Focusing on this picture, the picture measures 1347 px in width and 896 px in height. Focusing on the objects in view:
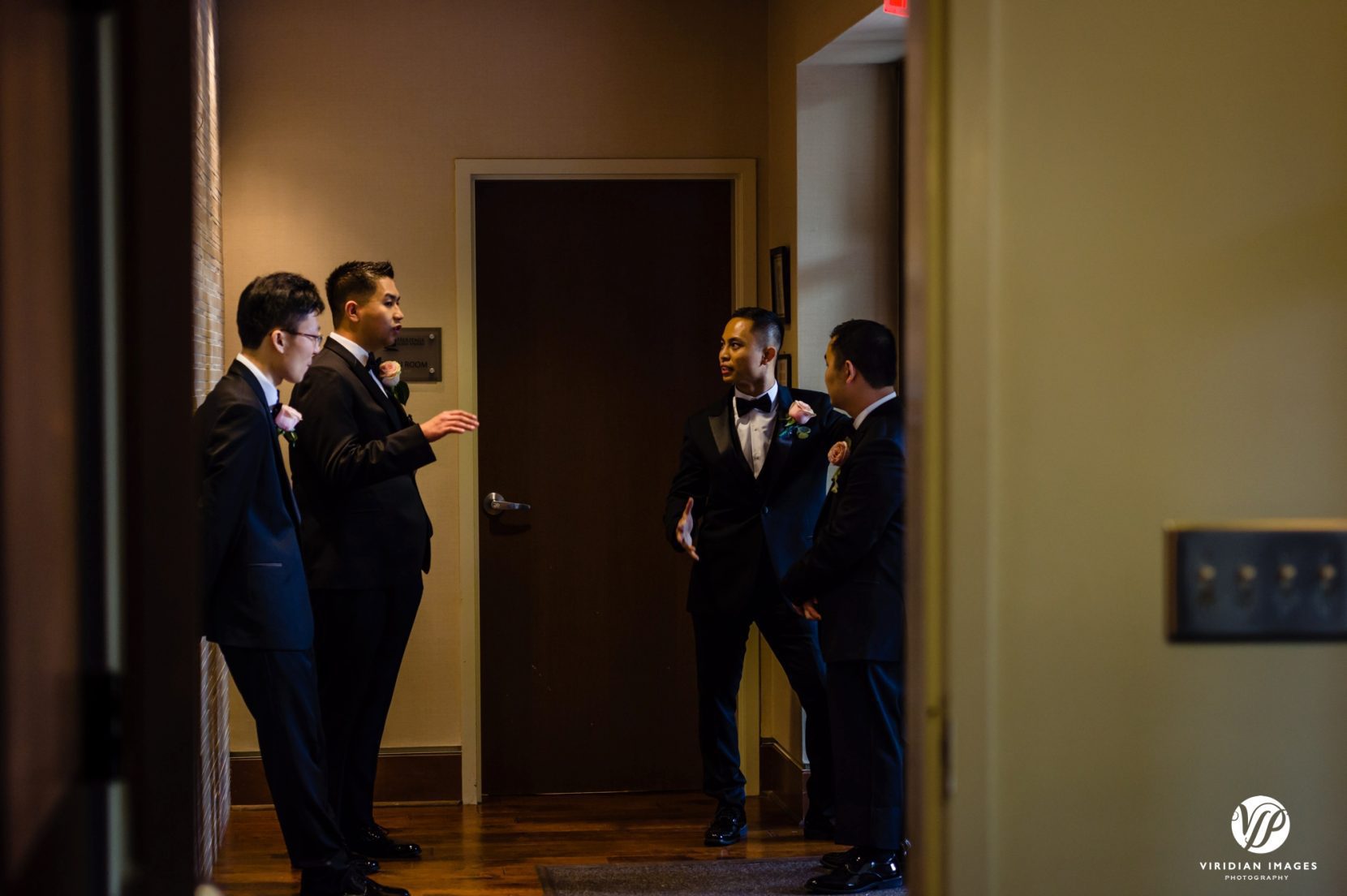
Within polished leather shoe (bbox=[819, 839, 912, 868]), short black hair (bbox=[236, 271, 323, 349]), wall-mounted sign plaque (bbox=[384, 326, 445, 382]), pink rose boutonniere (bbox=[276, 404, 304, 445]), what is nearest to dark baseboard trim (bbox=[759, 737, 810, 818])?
polished leather shoe (bbox=[819, 839, 912, 868])

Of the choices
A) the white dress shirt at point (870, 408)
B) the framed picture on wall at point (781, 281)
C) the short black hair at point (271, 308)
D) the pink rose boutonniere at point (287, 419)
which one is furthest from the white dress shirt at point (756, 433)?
the short black hair at point (271, 308)

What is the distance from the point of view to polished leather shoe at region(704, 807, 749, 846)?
433 cm

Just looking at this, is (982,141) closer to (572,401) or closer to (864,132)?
(864,132)

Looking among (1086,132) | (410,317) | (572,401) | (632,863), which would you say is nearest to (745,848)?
(632,863)

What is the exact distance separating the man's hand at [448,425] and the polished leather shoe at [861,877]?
5.29ft

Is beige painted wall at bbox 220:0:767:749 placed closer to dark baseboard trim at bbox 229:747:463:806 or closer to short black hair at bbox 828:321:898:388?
dark baseboard trim at bbox 229:747:463:806

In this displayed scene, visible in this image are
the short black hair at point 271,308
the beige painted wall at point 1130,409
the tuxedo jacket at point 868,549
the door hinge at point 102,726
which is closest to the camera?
the door hinge at point 102,726

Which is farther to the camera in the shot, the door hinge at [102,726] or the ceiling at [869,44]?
the ceiling at [869,44]

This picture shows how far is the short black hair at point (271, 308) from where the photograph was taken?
342 cm

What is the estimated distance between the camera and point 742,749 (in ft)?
16.3

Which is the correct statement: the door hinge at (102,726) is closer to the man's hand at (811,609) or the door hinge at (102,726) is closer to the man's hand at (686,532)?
the man's hand at (811,609)

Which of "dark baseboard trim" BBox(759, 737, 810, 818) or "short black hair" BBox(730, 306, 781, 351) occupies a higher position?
"short black hair" BBox(730, 306, 781, 351)

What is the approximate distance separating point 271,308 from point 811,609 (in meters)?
1.68

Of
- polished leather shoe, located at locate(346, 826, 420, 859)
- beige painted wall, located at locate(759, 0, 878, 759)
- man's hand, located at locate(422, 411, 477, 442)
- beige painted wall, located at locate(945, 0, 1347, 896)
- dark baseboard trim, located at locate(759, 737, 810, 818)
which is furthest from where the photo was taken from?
dark baseboard trim, located at locate(759, 737, 810, 818)
